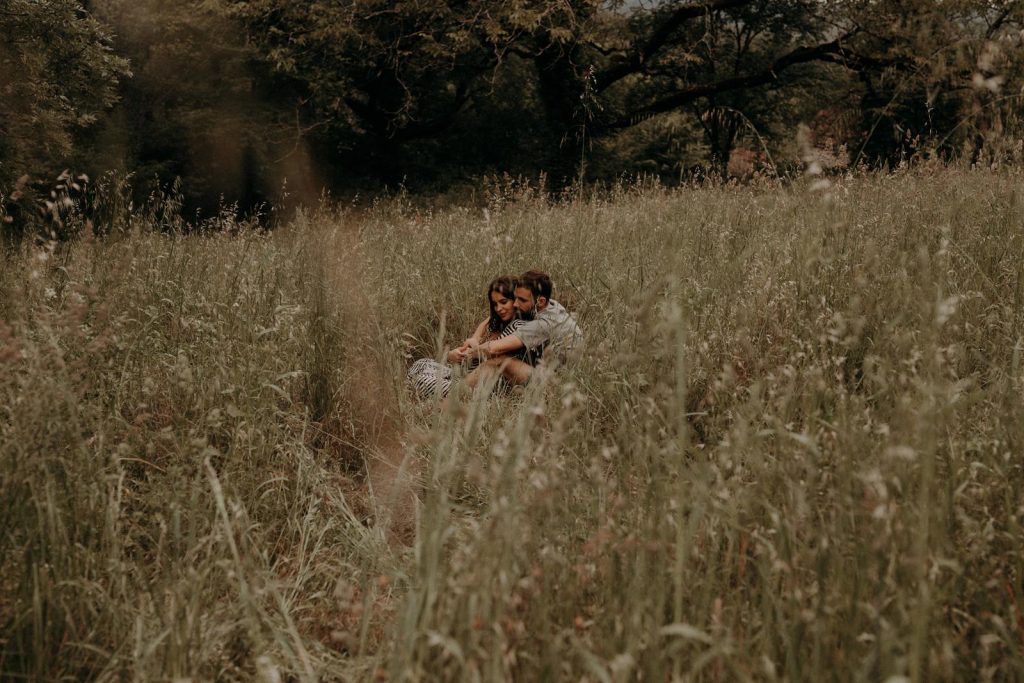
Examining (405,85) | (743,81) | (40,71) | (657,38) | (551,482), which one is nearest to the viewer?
(551,482)

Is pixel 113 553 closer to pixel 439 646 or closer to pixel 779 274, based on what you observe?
pixel 439 646

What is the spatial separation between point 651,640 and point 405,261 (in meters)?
4.05

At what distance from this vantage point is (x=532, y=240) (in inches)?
205

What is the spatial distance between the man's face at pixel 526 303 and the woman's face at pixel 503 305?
0.05 m

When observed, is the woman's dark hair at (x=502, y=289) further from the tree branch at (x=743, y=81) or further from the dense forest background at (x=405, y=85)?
the tree branch at (x=743, y=81)

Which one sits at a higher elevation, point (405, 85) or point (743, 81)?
point (743, 81)

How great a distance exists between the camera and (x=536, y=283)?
4.27m

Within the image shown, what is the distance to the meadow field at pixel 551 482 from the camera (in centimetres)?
135

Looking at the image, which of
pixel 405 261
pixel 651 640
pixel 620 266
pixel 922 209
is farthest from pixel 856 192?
pixel 651 640

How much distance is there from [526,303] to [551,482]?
2975mm

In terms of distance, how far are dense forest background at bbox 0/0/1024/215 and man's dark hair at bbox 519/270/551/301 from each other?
30.7 ft

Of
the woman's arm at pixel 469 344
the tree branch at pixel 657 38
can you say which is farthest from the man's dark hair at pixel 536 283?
the tree branch at pixel 657 38

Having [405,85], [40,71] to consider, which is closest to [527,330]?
[40,71]

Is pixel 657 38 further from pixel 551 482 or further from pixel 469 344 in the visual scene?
pixel 551 482
